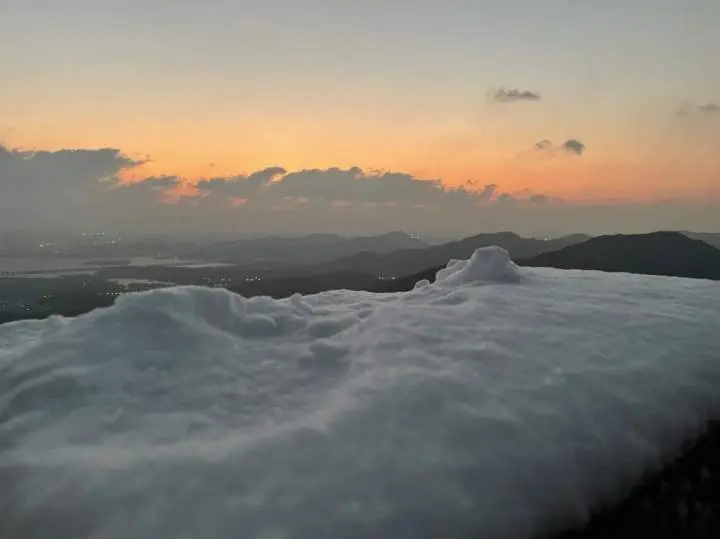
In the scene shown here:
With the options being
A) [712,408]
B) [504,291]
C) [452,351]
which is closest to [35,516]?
[452,351]

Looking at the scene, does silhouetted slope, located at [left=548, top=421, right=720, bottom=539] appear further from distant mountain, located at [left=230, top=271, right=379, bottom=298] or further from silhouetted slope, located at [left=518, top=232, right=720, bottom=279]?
silhouetted slope, located at [left=518, top=232, right=720, bottom=279]

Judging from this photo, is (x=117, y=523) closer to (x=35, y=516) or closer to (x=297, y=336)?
(x=35, y=516)

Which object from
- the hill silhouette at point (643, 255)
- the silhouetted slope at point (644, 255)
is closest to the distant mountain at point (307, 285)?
the hill silhouette at point (643, 255)

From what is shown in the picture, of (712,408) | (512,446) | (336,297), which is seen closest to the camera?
(512,446)

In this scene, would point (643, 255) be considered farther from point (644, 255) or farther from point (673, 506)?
point (673, 506)

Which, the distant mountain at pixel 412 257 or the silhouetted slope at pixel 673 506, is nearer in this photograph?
the silhouetted slope at pixel 673 506

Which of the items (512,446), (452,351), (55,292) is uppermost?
(452,351)

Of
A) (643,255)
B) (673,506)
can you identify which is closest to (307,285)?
(643,255)

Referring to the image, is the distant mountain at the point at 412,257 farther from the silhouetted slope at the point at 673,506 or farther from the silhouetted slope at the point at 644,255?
the silhouetted slope at the point at 673,506

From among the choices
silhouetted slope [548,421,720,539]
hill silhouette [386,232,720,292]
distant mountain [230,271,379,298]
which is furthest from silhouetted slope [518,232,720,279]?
silhouetted slope [548,421,720,539]
